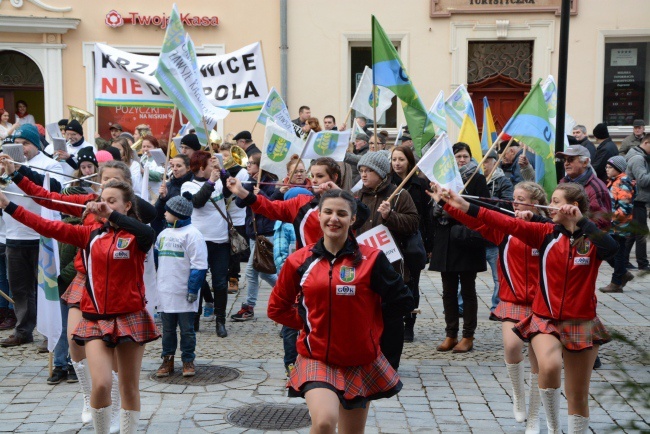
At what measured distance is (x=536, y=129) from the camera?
27.0ft

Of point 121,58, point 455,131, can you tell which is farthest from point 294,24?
point 121,58

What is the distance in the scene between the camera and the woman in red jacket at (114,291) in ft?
18.0

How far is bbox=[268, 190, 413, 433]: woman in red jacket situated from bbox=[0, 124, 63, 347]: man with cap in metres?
4.54

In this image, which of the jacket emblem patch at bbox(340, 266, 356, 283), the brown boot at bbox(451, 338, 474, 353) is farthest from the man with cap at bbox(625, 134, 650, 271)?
the jacket emblem patch at bbox(340, 266, 356, 283)

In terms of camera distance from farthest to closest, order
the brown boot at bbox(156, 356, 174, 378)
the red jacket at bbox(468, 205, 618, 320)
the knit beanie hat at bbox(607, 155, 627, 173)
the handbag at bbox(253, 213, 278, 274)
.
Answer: the knit beanie hat at bbox(607, 155, 627, 173), the handbag at bbox(253, 213, 278, 274), the brown boot at bbox(156, 356, 174, 378), the red jacket at bbox(468, 205, 618, 320)

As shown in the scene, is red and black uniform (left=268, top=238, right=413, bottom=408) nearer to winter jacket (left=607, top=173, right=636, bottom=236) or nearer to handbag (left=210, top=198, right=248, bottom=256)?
handbag (left=210, top=198, right=248, bottom=256)

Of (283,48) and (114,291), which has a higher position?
(283,48)

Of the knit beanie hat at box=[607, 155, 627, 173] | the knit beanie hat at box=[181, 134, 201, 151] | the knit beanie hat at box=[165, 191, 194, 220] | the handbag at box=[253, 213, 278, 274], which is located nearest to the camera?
the knit beanie hat at box=[165, 191, 194, 220]

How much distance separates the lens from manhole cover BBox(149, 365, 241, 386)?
7.35 metres

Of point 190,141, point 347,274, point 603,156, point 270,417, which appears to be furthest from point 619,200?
point 347,274

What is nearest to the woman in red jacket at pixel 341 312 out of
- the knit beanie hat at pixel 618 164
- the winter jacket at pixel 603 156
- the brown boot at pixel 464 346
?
the brown boot at pixel 464 346

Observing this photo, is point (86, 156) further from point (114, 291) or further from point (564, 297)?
point (564, 297)

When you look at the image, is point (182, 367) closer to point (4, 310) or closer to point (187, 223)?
point (187, 223)

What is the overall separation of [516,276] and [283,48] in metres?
13.5
